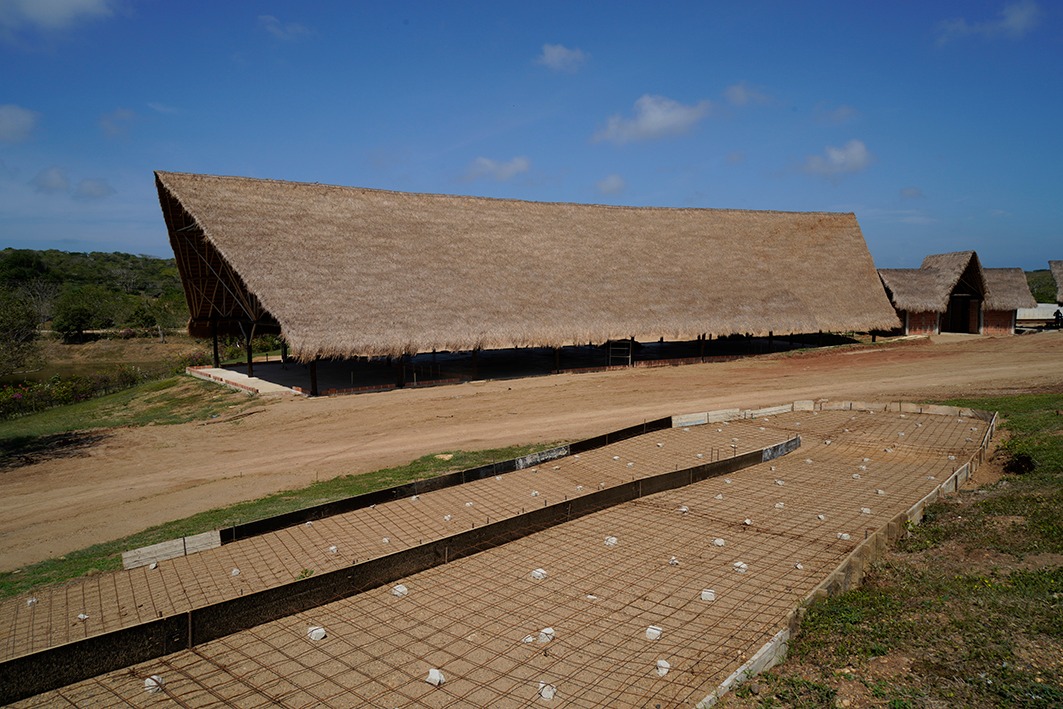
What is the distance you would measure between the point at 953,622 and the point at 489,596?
3.43 m

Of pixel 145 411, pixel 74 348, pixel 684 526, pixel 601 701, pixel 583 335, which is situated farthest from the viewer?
pixel 74 348

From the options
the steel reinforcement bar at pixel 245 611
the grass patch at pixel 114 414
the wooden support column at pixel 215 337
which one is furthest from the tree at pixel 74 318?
the steel reinforcement bar at pixel 245 611

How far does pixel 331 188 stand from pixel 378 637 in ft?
65.5

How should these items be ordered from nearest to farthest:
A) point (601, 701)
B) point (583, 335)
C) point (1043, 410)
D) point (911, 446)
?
point (601, 701)
point (911, 446)
point (1043, 410)
point (583, 335)

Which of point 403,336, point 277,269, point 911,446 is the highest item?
point 277,269

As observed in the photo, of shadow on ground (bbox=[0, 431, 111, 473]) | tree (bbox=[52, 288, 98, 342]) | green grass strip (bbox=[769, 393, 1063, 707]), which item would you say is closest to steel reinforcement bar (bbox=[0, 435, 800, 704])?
green grass strip (bbox=[769, 393, 1063, 707])

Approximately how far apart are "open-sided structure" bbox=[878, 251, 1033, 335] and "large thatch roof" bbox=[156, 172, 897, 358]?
3045mm

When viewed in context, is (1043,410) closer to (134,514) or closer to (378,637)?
(378,637)

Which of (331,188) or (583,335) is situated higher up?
(331,188)

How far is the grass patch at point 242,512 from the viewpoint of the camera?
6656 mm

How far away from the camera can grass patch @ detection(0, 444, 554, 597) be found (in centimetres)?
666

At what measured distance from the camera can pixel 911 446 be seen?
10508mm

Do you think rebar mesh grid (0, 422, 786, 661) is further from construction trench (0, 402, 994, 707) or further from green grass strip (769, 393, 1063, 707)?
green grass strip (769, 393, 1063, 707)

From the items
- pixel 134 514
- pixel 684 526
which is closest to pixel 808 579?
pixel 684 526
